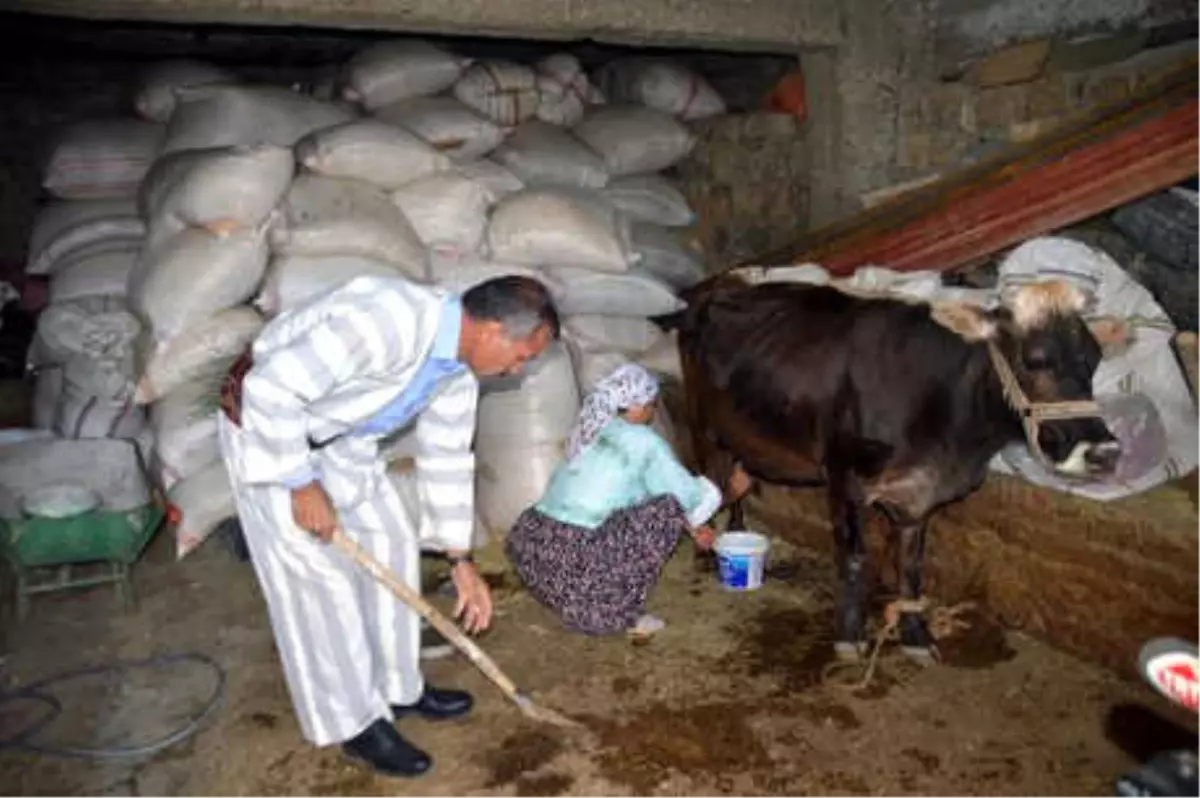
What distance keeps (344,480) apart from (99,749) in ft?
4.04

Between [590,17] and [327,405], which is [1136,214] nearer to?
[590,17]

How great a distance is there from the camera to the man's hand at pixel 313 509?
2.76 m

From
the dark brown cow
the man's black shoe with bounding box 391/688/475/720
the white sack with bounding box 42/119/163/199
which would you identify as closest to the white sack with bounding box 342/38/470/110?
the white sack with bounding box 42/119/163/199

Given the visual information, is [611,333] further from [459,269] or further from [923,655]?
[923,655]

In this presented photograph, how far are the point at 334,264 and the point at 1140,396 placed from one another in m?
3.21

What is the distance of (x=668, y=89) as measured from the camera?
19.2ft

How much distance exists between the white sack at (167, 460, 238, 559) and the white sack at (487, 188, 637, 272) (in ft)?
5.33

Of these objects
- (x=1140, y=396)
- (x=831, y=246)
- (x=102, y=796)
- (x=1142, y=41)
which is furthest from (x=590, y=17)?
(x=102, y=796)

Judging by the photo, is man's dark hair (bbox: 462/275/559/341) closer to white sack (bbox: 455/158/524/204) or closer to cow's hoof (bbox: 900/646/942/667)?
cow's hoof (bbox: 900/646/942/667)

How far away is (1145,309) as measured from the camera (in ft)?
12.3

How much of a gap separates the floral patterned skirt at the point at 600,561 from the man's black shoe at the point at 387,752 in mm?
876

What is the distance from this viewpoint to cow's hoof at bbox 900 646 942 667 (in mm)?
3660

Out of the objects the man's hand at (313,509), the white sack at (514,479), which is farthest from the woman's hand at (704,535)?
the man's hand at (313,509)

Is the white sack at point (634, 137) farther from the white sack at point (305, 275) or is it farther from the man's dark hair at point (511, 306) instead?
the man's dark hair at point (511, 306)
